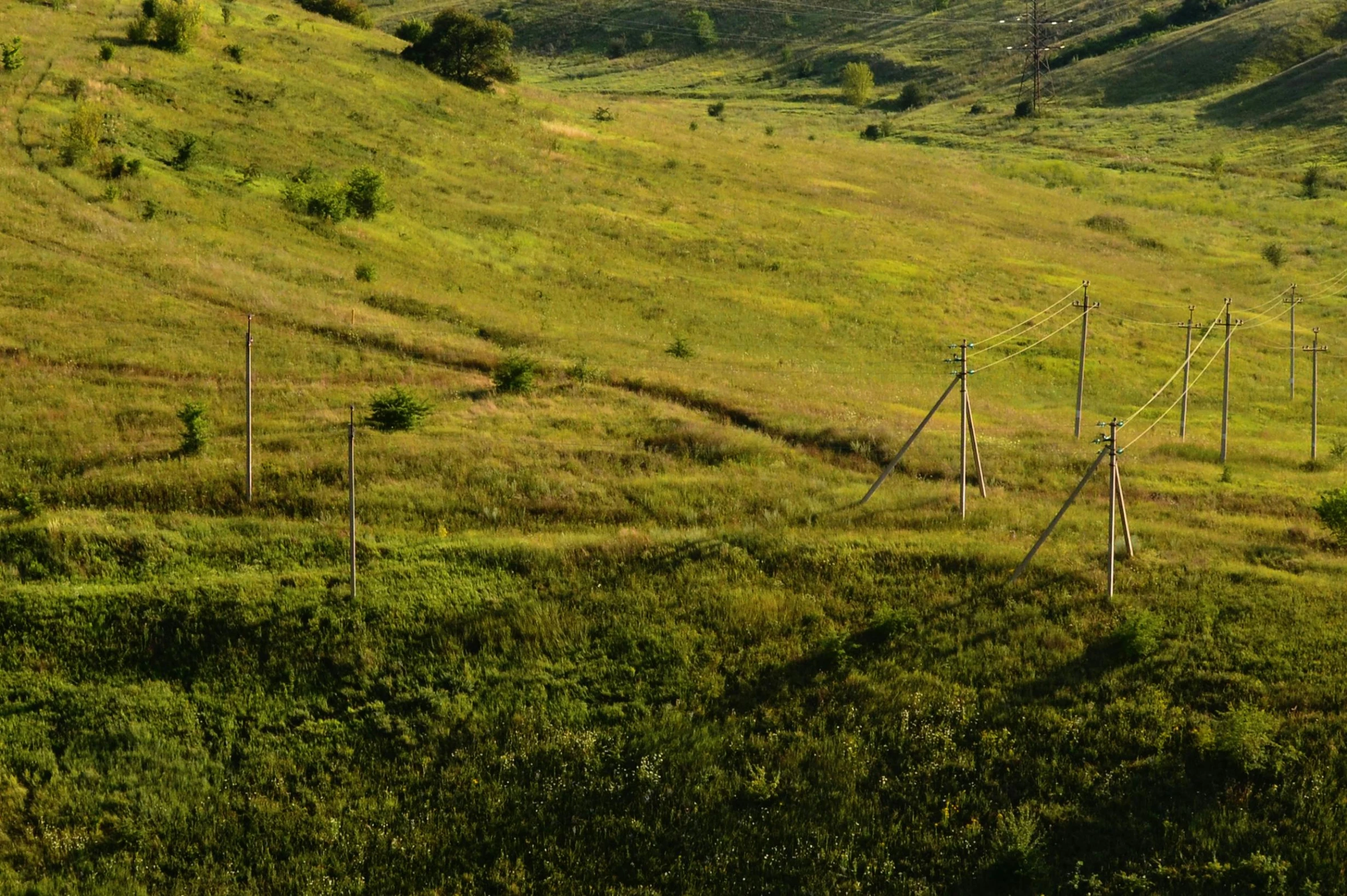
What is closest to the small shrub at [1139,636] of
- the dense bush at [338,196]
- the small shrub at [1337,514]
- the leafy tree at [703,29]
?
the small shrub at [1337,514]

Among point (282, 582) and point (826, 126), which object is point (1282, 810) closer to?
point (282, 582)

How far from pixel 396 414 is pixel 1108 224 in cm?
7038

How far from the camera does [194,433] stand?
26750 millimetres

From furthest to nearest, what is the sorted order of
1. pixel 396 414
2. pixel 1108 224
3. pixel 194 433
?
pixel 1108 224 → pixel 396 414 → pixel 194 433

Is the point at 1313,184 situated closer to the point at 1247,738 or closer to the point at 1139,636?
the point at 1139,636

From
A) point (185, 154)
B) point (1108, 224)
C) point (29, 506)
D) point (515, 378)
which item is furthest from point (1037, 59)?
point (29, 506)

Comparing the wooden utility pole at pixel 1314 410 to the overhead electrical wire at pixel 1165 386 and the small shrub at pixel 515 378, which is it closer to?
the overhead electrical wire at pixel 1165 386

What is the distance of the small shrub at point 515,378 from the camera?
34.2 m

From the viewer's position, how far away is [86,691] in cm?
1944


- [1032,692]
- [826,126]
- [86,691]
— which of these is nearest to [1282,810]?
[1032,692]

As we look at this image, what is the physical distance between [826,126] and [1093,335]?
7939 cm

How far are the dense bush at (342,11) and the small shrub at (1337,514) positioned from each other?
3510 inches

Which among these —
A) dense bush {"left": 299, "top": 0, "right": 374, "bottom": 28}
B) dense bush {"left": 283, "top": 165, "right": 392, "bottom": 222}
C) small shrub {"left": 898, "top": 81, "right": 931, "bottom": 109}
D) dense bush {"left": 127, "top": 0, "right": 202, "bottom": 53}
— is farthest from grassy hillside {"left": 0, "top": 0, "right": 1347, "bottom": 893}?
small shrub {"left": 898, "top": 81, "right": 931, "bottom": 109}

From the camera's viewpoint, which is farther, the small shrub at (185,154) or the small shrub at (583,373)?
the small shrub at (185,154)
